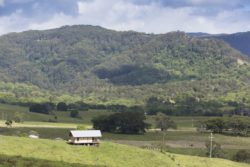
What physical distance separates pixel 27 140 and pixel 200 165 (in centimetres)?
3812

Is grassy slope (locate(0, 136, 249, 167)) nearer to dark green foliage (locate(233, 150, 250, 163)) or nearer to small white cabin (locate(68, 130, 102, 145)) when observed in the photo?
small white cabin (locate(68, 130, 102, 145))

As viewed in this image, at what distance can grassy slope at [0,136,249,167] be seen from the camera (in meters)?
100

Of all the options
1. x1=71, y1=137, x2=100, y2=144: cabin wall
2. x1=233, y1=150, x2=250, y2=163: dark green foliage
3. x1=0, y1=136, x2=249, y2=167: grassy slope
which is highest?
x1=71, y1=137, x2=100, y2=144: cabin wall

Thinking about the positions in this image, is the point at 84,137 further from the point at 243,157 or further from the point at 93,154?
the point at 243,157

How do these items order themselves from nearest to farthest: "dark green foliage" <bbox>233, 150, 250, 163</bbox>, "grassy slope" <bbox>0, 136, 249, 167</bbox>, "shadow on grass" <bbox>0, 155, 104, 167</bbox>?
"shadow on grass" <bbox>0, 155, 104, 167</bbox> < "grassy slope" <bbox>0, 136, 249, 167</bbox> < "dark green foliage" <bbox>233, 150, 250, 163</bbox>

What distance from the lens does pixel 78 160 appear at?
327 ft

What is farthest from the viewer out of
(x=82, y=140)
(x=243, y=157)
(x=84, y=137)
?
(x=243, y=157)

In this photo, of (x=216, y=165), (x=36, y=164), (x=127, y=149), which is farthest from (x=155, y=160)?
(x=36, y=164)

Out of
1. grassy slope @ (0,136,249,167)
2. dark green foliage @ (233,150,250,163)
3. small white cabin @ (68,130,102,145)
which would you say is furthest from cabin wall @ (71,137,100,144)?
dark green foliage @ (233,150,250,163)

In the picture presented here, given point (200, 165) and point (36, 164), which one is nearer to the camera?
point (36, 164)

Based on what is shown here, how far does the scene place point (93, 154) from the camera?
349 ft

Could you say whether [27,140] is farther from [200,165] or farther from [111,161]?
[200,165]

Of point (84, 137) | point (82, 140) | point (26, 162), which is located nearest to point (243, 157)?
point (84, 137)

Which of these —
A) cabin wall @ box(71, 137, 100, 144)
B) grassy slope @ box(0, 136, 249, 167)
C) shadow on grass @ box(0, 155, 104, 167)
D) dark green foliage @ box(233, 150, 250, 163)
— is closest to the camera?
shadow on grass @ box(0, 155, 104, 167)
